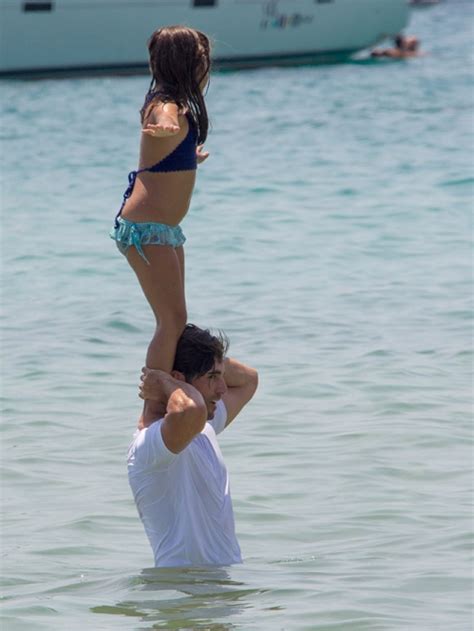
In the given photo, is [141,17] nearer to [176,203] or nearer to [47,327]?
[47,327]

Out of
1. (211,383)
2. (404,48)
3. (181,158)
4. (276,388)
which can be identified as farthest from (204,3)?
(211,383)

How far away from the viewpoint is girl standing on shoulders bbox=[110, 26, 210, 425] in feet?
15.4

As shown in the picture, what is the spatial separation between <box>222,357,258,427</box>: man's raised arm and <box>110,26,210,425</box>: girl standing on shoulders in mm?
313

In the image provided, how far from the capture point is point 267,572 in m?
5.22

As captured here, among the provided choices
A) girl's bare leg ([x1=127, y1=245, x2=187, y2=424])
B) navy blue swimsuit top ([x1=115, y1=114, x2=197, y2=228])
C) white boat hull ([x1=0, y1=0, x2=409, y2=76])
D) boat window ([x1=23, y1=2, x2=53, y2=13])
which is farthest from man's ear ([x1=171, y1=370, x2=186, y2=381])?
boat window ([x1=23, y1=2, x2=53, y2=13])

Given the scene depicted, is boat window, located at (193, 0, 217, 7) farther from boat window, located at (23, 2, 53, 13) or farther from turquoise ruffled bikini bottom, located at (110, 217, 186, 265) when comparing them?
turquoise ruffled bikini bottom, located at (110, 217, 186, 265)

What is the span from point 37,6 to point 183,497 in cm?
3076

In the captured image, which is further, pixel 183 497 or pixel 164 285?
pixel 164 285

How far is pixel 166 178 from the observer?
4832 millimetres

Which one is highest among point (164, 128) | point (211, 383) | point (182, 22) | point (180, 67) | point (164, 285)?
point (180, 67)

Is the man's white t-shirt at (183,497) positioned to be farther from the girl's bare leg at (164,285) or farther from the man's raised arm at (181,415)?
the girl's bare leg at (164,285)

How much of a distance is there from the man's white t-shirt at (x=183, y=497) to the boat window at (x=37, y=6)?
99.5 feet

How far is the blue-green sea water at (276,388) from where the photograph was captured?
500 centimetres

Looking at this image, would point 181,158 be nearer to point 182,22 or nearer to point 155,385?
point 155,385
